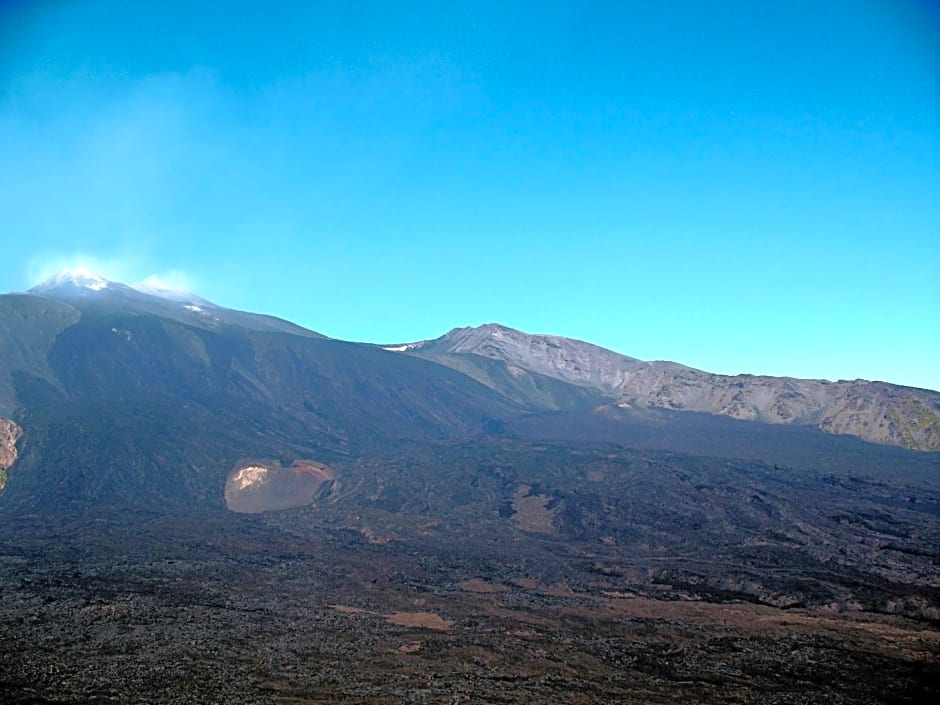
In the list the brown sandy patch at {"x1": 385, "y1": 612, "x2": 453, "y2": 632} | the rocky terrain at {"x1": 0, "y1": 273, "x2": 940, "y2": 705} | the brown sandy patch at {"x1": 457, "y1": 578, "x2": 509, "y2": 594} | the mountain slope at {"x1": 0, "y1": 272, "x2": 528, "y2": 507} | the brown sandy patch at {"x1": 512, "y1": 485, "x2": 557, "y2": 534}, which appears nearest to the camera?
the rocky terrain at {"x1": 0, "y1": 273, "x2": 940, "y2": 705}

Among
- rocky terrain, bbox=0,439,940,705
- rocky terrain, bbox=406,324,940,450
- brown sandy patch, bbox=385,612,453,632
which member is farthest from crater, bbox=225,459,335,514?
rocky terrain, bbox=406,324,940,450

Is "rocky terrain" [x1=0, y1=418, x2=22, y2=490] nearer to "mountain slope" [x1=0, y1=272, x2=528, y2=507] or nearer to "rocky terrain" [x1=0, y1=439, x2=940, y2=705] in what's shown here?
"mountain slope" [x1=0, y1=272, x2=528, y2=507]

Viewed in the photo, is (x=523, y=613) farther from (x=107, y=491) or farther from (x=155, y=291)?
(x=155, y=291)

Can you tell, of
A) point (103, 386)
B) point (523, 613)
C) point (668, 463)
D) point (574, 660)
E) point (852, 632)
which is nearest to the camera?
point (574, 660)

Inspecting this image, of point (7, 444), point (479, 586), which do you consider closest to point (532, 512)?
point (479, 586)

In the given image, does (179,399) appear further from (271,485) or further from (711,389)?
(711,389)

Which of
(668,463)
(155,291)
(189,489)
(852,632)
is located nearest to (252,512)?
(189,489)
